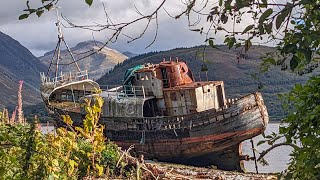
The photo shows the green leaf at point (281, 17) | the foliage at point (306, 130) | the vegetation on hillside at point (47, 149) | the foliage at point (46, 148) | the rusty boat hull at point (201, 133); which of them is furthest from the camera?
the rusty boat hull at point (201, 133)

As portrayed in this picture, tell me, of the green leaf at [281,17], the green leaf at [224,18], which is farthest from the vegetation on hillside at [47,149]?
the green leaf at [281,17]

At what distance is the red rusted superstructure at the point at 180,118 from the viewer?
91.8 feet

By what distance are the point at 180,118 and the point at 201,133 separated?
4.68ft

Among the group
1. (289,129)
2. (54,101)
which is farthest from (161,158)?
(289,129)

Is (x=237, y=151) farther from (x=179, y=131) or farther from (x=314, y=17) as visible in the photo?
(x=314, y=17)

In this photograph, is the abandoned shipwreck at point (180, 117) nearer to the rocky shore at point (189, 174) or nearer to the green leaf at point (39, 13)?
the rocky shore at point (189, 174)

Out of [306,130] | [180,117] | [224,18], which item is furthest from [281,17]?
[180,117]

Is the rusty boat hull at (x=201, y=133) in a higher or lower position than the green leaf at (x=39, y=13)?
lower

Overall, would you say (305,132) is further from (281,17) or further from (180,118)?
(180,118)

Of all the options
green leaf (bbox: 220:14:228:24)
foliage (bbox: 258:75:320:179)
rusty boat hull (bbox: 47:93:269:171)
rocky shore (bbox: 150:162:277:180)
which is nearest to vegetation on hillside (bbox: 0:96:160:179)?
rocky shore (bbox: 150:162:277:180)

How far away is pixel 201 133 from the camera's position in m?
28.8

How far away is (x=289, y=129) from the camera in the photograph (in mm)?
3600

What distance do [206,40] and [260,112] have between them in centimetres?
2541

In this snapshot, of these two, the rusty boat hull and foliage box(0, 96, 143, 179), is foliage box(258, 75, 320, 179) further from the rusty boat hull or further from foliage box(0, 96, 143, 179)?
the rusty boat hull
